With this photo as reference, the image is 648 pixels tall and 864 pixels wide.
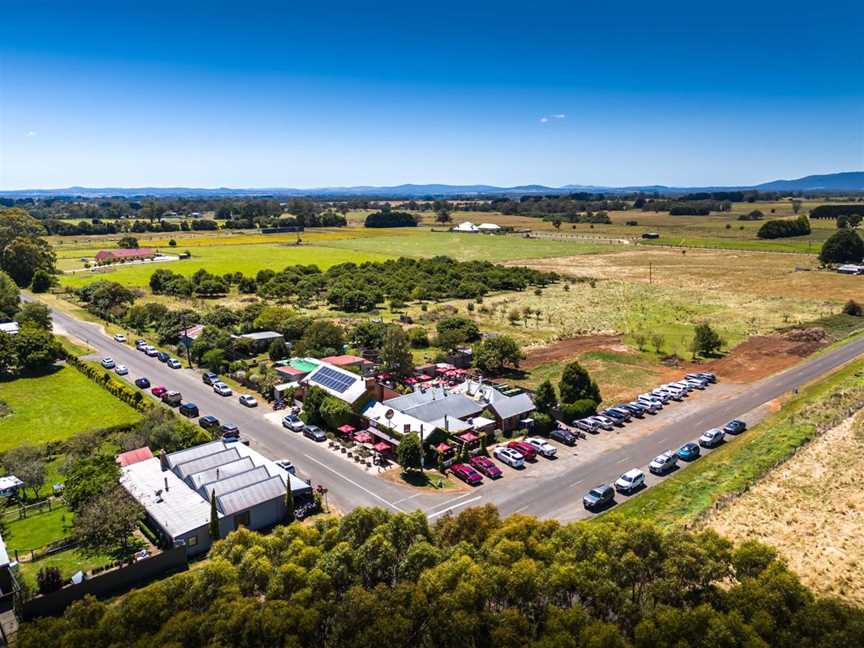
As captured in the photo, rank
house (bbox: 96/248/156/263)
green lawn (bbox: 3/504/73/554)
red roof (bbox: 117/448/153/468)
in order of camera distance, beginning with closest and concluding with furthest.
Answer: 1. green lawn (bbox: 3/504/73/554)
2. red roof (bbox: 117/448/153/468)
3. house (bbox: 96/248/156/263)

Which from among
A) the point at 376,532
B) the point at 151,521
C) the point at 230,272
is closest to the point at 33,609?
the point at 151,521

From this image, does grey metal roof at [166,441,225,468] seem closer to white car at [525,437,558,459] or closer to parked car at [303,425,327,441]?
parked car at [303,425,327,441]

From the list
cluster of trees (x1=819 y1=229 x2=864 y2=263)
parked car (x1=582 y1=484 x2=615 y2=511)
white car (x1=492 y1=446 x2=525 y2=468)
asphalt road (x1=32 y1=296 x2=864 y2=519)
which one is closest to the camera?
parked car (x1=582 y1=484 x2=615 y2=511)

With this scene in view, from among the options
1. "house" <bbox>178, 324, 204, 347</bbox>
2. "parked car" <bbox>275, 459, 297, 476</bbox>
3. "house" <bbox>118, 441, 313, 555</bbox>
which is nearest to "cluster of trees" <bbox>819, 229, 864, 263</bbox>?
"house" <bbox>178, 324, 204, 347</bbox>

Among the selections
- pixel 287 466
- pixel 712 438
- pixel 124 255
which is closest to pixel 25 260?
pixel 124 255

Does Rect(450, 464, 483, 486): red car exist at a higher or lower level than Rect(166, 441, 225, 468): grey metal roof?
lower

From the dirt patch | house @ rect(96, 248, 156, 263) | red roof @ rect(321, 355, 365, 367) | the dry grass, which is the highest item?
house @ rect(96, 248, 156, 263)

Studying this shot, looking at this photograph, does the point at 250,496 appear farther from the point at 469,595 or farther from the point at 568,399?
the point at 568,399
